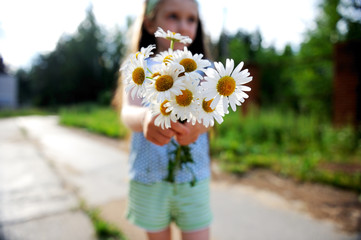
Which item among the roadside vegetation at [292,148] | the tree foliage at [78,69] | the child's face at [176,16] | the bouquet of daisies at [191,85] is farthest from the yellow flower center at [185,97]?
the tree foliage at [78,69]

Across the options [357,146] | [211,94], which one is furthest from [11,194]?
[357,146]

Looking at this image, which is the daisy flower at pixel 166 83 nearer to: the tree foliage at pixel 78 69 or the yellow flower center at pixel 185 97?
the yellow flower center at pixel 185 97

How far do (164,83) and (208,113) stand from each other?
0.37 feet

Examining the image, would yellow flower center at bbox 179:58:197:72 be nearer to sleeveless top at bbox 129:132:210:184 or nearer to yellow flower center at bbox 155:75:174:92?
yellow flower center at bbox 155:75:174:92

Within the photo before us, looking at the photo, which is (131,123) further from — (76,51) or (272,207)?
(76,51)

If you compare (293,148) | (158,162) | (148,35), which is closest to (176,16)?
(148,35)

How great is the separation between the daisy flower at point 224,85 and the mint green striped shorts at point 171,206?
685 mm

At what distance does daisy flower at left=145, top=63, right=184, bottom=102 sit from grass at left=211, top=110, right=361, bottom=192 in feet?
7.72

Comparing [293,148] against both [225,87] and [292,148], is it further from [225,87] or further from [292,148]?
[225,87]

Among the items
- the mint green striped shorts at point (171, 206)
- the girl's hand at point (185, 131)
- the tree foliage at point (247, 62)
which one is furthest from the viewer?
the tree foliage at point (247, 62)

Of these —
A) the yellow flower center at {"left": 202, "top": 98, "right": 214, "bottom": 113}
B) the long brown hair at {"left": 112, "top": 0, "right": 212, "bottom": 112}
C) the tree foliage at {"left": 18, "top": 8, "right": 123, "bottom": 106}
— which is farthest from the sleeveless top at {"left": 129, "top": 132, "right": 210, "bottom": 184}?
the tree foliage at {"left": 18, "top": 8, "right": 123, "bottom": 106}

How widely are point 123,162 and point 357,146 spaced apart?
3.87 metres

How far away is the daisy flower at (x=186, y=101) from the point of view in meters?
0.51

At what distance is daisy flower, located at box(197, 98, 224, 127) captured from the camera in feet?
1.71
